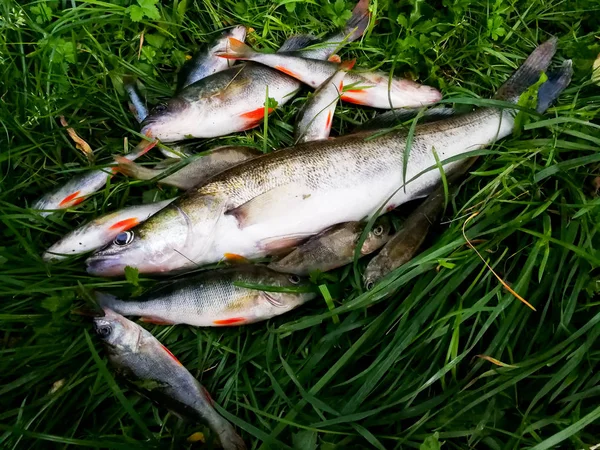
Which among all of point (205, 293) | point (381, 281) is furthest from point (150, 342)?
point (381, 281)

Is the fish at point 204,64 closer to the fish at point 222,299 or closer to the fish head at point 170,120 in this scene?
the fish head at point 170,120

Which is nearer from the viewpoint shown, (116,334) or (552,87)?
(116,334)

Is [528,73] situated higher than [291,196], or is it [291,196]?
[528,73]

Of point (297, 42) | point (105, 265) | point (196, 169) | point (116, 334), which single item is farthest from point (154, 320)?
point (297, 42)

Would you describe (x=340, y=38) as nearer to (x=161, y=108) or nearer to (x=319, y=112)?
(x=319, y=112)

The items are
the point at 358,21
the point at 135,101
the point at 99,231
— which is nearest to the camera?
the point at 99,231
